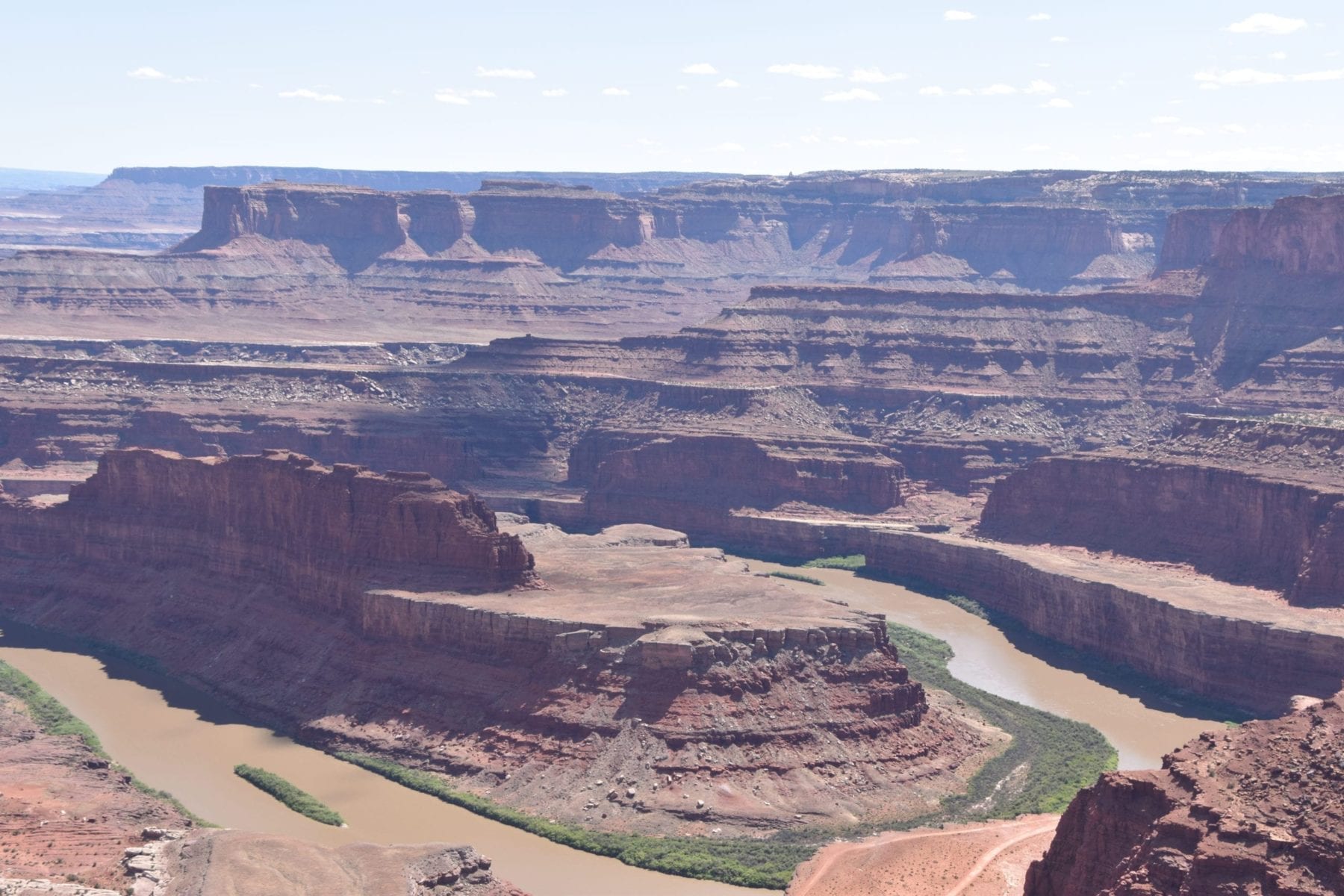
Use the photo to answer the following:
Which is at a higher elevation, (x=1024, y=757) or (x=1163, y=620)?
(x=1163, y=620)

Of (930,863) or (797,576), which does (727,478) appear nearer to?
(797,576)

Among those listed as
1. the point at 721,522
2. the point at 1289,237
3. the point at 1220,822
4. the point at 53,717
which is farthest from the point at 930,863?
the point at 1289,237

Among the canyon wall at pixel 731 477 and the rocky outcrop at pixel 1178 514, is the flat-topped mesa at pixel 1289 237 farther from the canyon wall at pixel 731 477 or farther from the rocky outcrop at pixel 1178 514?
the rocky outcrop at pixel 1178 514

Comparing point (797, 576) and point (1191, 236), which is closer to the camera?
point (797, 576)

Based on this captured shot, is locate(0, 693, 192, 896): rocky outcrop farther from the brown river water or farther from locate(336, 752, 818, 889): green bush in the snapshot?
locate(336, 752, 818, 889): green bush

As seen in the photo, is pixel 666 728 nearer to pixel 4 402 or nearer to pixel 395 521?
pixel 395 521

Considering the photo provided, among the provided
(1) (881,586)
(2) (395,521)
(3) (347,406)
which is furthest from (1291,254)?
(2) (395,521)

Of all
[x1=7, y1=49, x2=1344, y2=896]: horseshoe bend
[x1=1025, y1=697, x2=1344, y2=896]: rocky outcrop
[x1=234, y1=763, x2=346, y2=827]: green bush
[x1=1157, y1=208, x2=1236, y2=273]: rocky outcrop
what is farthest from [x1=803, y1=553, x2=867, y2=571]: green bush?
[x1=1025, y1=697, x2=1344, y2=896]: rocky outcrop
